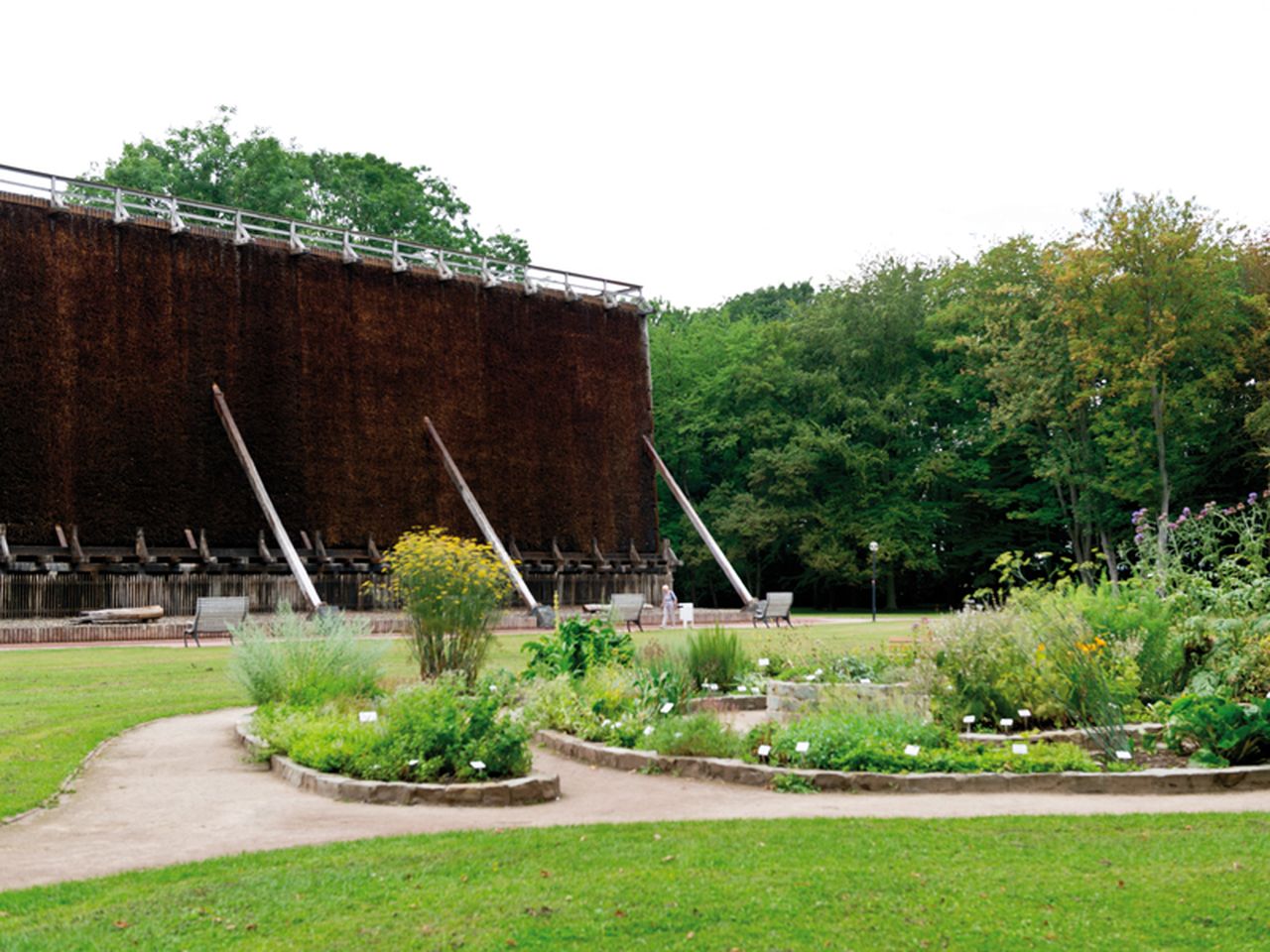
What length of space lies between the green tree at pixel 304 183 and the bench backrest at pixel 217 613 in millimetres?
24883

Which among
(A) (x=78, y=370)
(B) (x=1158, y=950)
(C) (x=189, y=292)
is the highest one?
(C) (x=189, y=292)

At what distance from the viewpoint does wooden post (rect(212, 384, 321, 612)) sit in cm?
2489

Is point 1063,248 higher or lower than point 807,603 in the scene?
higher

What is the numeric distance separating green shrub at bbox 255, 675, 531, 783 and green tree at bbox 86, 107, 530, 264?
36.4m

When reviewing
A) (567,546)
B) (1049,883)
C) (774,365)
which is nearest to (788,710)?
(1049,883)

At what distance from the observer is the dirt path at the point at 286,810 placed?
20.6 feet

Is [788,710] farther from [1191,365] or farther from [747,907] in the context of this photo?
[1191,365]

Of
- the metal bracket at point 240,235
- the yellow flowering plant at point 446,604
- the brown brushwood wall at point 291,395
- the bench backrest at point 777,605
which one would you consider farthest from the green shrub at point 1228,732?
the metal bracket at point 240,235

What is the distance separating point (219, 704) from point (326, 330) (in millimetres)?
19843

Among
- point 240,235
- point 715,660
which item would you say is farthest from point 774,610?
point 240,235

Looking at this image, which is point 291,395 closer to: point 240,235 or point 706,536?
point 240,235

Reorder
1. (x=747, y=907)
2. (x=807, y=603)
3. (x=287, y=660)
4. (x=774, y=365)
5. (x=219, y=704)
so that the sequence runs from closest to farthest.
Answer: (x=747, y=907)
(x=287, y=660)
(x=219, y=704)
(x=774, y=365)
(x=807, y=603)

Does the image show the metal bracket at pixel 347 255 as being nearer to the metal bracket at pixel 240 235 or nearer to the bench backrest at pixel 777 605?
the metal bracket at pixel 240 235

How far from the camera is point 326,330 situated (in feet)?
101
